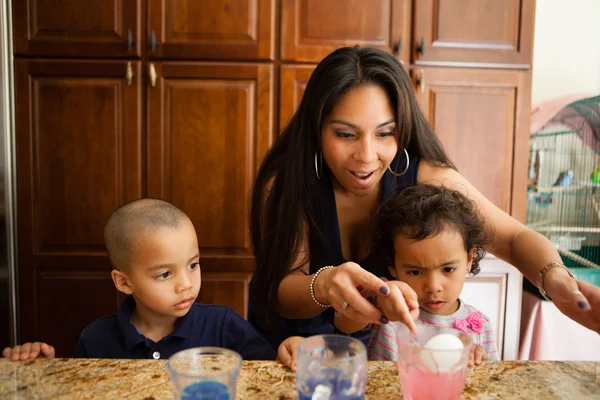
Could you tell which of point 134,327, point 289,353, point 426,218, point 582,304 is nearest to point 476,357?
point 582,304

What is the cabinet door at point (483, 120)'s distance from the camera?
232 centimetres

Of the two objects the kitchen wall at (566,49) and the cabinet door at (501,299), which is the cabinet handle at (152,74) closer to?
the cabinet door at (501,299)

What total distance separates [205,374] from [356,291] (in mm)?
316

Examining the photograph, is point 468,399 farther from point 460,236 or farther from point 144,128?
point 144,128

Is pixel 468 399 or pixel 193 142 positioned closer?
pixel 468 399

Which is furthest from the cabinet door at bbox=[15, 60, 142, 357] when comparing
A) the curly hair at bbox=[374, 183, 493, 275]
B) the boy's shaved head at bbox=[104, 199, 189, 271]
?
the curly hair at bbox=[374, 183, 493, 275]

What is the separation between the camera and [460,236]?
126 centimetres

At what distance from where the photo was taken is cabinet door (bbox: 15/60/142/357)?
2.27 meters

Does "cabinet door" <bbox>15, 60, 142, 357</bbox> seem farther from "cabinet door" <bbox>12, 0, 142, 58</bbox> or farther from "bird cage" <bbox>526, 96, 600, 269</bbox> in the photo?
"bird cage" <bbox>526, 96, 600, 269</bbox>

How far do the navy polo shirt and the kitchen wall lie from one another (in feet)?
7.65

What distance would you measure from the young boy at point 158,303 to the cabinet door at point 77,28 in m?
1.26

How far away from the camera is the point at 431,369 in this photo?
688 millimetres

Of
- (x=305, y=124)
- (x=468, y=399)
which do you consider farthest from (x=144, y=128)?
(x=468, y=399)

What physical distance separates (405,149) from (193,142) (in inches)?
43.5
